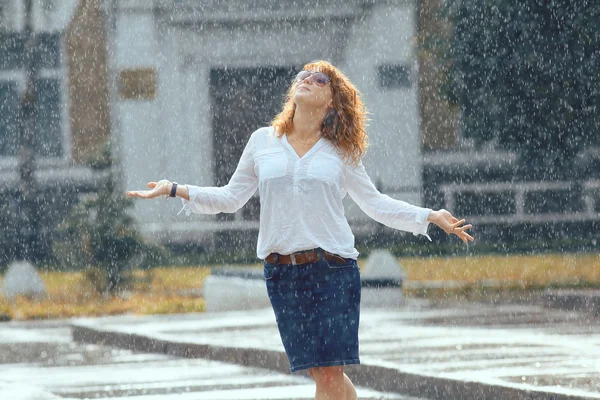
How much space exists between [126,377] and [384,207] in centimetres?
440

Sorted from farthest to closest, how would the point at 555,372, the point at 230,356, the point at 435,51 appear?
the point at 435,51
the point at 230,356
the point at 555,372

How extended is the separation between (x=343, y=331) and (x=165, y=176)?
658 inches

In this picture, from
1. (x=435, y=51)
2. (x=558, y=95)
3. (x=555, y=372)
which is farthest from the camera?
(x=435, y=51)

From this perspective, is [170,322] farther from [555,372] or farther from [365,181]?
[365,181]

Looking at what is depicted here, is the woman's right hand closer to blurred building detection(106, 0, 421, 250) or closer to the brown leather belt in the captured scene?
→ the brown leather belt

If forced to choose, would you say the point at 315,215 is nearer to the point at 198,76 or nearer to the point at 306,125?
the point at 306,125

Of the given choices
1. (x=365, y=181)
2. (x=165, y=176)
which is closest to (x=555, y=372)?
(x=365, y=181)

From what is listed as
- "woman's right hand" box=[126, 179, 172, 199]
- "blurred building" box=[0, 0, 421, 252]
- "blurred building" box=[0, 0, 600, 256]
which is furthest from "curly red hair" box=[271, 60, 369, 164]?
"blurred building" box=[0, 0, 421, 252]

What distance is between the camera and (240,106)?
22.5 meters

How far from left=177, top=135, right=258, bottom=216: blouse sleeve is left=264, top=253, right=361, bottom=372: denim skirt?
14.4 inches

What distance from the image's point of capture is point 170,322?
44.1ft

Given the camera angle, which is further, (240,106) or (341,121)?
(240,106)

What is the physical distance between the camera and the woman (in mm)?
5707

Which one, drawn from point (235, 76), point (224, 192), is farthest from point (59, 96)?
point (224, 192)
